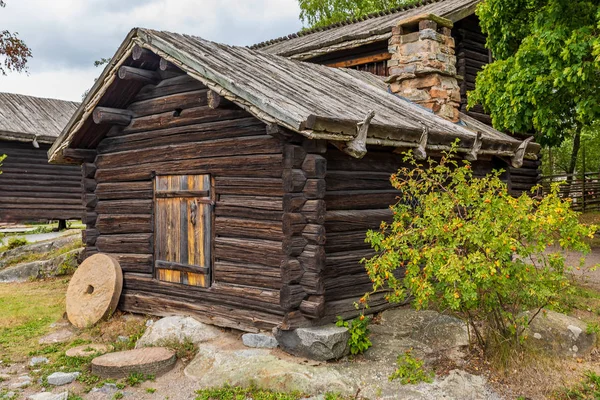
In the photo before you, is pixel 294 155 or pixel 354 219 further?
pixel 354 219

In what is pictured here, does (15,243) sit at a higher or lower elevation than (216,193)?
lower

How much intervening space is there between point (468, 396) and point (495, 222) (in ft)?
5.62

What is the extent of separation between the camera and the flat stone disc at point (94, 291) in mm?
8344

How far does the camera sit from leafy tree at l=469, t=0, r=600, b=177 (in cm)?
1052

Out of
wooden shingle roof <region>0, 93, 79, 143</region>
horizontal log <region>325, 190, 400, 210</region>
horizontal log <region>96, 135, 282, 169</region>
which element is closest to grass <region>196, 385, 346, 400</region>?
horizontal log <region>325, 190, 400, 210</region>

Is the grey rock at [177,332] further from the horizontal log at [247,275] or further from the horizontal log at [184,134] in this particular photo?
the horizontal log at [184,134]

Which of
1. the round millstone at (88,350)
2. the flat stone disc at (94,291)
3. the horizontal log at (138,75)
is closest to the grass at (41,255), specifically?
the flat stone disc at (94,291)

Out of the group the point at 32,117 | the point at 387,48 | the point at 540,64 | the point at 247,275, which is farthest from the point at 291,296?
the point at 32,117

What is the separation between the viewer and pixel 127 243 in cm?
864

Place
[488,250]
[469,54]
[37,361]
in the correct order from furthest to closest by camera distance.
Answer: [469,54] → [37,361] → [488,250]

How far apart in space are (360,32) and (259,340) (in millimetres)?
9106

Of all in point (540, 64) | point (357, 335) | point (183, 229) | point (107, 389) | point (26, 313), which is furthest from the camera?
point (540, 64)

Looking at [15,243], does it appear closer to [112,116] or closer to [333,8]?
[112,116]

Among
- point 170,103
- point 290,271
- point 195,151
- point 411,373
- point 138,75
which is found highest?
point 138,75
